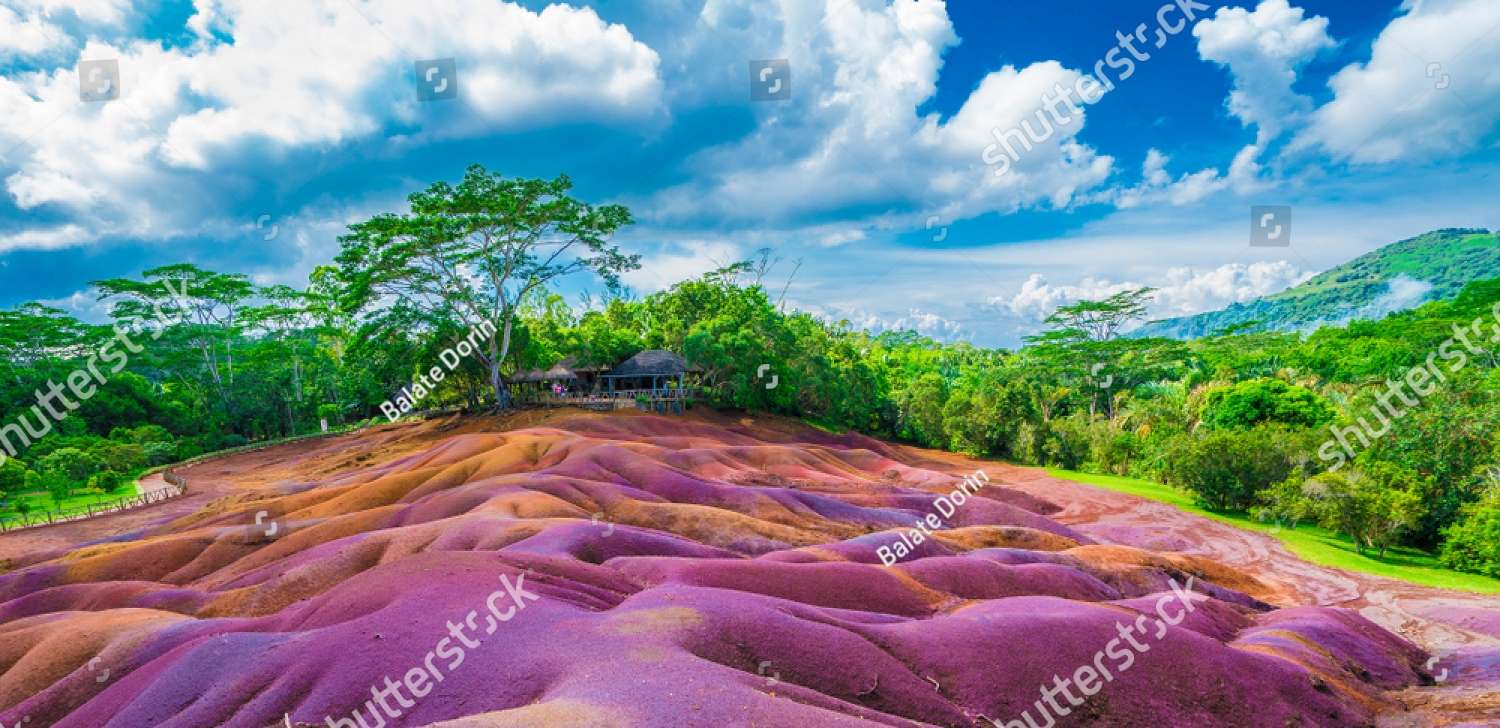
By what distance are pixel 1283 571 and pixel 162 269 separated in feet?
249

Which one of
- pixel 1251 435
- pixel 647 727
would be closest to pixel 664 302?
pixel 1251 435

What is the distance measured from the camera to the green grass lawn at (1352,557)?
934 inches

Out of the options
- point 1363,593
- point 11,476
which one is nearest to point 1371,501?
point 1363,593

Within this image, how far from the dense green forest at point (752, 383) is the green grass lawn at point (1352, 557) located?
0.73m

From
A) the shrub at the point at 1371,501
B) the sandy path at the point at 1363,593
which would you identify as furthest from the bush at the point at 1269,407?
the shrub at the point at 1371,501

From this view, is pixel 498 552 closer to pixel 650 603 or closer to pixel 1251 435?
pixel 650 603

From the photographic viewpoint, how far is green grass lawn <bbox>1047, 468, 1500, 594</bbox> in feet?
77.8

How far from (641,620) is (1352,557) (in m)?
30.5

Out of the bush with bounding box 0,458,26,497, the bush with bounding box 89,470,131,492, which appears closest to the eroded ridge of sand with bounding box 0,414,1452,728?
the bush with bounding box 0,458,26,497

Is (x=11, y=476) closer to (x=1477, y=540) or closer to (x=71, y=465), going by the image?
(x=71, y=465)

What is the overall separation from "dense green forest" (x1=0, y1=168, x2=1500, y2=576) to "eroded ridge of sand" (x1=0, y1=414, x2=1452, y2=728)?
28.8 feet

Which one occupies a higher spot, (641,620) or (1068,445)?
(641,620)

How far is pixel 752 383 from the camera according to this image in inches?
2143

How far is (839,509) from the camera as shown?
28.0 meters
